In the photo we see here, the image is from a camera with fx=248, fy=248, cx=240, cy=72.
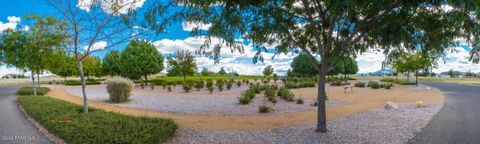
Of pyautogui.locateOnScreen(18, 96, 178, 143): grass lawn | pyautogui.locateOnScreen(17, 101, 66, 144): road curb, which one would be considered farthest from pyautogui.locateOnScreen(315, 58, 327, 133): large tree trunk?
pyautogui.locateOnScreen(17, 101, 66, 144): road curb

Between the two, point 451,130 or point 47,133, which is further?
point 451,130

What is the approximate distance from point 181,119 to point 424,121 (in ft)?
26.2

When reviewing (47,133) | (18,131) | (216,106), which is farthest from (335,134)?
(18,131)

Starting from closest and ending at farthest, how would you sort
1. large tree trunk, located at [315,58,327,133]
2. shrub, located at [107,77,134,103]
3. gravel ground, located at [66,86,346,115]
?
large tree trunk, located at [315,58,327,133]
gravel ground, located at [66,86,346,115]
shrub, located at [107,77,134,103]

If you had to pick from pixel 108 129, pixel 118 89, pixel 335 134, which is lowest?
pixel 335 134

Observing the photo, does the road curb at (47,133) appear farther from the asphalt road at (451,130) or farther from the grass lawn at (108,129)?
the asphalt road at (451,130)

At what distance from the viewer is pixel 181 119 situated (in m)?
8.73

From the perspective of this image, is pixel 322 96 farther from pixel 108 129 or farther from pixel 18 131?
pixel 18 131

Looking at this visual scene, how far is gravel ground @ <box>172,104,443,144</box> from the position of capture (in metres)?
5.93

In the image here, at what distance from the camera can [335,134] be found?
6.51m

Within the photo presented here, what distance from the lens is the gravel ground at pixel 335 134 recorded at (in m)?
5.93

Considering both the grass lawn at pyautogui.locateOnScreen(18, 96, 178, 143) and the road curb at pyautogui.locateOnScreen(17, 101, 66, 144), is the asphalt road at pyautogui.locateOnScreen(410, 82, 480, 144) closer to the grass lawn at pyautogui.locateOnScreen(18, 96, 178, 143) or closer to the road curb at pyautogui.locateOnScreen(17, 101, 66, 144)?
the grass lawn at pyautogui.locateOnScreen(18, 96, 178, 143)

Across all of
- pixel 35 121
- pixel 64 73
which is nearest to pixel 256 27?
pixel 35 121

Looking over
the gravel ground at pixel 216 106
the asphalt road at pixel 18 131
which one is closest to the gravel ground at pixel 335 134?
the gravel ground at pixel 216 106
